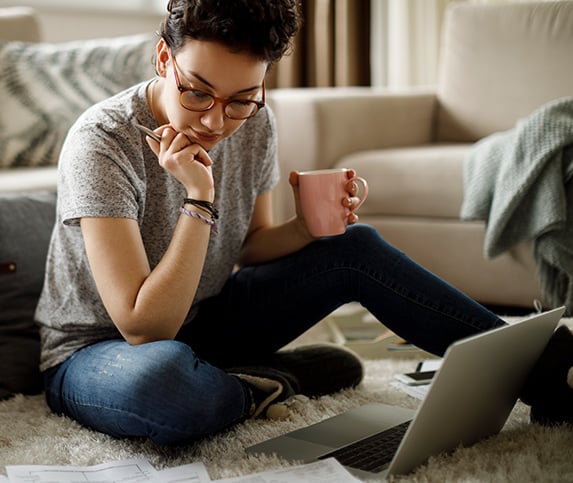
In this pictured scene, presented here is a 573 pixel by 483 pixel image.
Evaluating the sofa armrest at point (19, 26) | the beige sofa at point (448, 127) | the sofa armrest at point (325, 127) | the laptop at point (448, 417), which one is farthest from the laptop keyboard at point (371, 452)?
the sofa armrest at point (19, 26)

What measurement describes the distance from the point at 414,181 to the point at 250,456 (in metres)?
1.34

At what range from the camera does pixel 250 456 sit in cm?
123

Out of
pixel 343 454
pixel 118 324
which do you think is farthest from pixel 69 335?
pixel 343 454

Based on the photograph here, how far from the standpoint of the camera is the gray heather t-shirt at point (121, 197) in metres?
1.24

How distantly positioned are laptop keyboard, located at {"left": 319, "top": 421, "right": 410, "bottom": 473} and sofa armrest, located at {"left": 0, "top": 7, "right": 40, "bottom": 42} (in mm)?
1883

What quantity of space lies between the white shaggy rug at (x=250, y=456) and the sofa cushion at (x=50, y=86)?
1.07 meters

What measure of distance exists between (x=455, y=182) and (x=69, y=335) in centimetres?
129

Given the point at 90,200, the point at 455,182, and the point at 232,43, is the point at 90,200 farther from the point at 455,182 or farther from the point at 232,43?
the point at 455,182

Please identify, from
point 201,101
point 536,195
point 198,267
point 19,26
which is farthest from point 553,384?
point 19,26

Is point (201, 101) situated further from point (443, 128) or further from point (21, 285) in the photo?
point (443, 128)

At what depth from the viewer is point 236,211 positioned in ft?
4.92

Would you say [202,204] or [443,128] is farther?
[443,128]

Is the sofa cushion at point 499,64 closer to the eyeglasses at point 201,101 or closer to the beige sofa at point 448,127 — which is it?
the beige sofa at point 448,127

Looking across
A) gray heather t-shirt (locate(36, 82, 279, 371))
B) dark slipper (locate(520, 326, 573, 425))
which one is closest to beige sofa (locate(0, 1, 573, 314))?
gray heather t-shirt (locate(36, 82, 279, 371))
